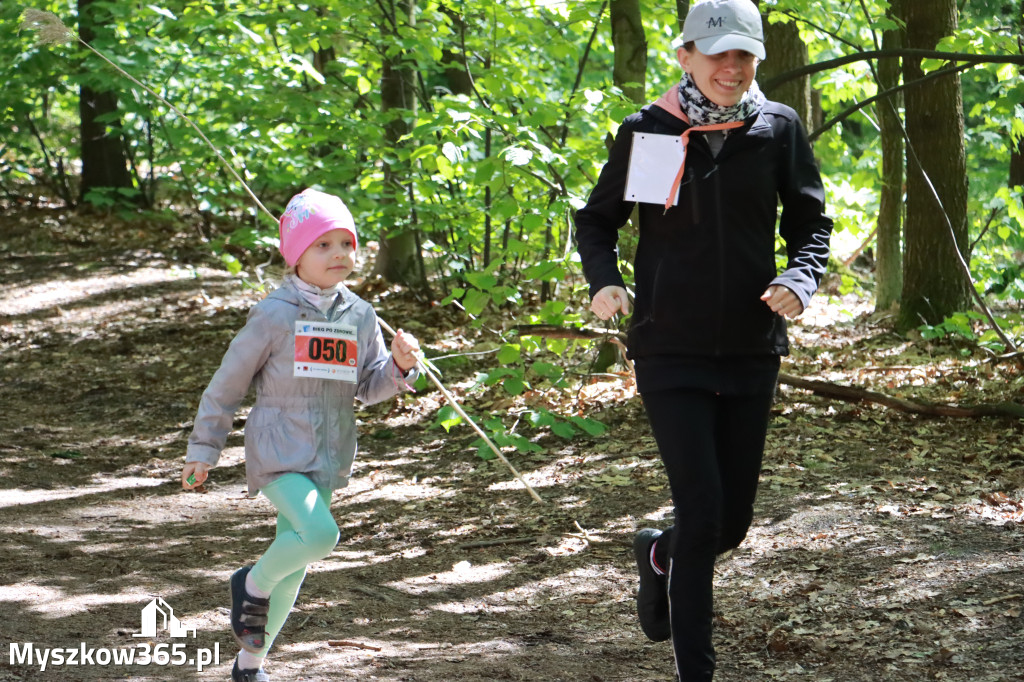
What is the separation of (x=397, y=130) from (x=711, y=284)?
782 cm

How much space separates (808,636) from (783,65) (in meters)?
6.61

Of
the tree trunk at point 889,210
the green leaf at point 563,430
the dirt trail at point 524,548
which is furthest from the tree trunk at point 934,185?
the green leaf at point 563,430

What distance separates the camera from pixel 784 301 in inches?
112

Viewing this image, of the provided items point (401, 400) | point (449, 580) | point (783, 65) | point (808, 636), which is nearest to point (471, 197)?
point (401, 400)

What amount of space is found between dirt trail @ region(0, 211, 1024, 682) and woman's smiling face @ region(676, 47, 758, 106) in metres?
2.05

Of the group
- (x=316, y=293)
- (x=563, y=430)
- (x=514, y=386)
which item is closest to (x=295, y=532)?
(x=316, y=293)

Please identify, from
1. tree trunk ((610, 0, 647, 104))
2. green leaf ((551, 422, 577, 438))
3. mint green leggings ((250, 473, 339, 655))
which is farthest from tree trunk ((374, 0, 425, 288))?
mint green leggings ((250, 473, 339, 655))

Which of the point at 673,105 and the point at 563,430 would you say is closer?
the point at 673,105

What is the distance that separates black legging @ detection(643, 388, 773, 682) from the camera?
2932 millimetres

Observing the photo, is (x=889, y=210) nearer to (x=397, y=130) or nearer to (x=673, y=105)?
(x=397, y=130)

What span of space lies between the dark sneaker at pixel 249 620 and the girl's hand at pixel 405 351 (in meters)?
0.90

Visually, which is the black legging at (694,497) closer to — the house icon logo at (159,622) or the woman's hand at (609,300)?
the woman's hand at (609,300)

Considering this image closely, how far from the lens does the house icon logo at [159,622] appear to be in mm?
3988

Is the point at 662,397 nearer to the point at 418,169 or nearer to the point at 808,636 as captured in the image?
the point at 808,636
